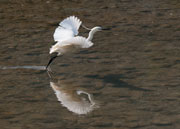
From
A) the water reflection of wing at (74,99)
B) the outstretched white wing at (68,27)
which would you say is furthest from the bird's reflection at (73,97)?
the outstretched white wing at (68,27)

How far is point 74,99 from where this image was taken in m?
5.25

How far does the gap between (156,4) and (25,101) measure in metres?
5.29

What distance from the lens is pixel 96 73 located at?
598 cm

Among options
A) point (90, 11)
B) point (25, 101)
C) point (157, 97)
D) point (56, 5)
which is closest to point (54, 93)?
point (25, 101)

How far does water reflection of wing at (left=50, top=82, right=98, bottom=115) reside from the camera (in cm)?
494

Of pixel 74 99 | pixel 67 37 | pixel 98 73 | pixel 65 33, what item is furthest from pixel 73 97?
pixel 65 33

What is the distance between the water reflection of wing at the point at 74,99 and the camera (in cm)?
494

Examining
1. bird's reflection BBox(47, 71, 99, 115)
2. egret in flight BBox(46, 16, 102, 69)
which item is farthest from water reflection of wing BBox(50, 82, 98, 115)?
egret in flight BBox(46, 16, 102, 69)

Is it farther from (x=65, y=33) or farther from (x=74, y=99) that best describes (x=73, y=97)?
(x=65, y=33)

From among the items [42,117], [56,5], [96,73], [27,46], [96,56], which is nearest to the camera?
[42,117]

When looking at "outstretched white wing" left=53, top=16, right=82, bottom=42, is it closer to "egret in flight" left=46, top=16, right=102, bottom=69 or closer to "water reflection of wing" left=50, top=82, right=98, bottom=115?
"egret in flight" left=46, top=16, right=102, bottom=69

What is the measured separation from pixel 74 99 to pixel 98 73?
2.74 ft

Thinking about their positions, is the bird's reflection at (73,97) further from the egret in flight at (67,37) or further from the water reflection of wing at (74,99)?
the egret in flight at (67,37)

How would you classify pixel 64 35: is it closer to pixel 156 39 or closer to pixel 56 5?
pixel 156 39
